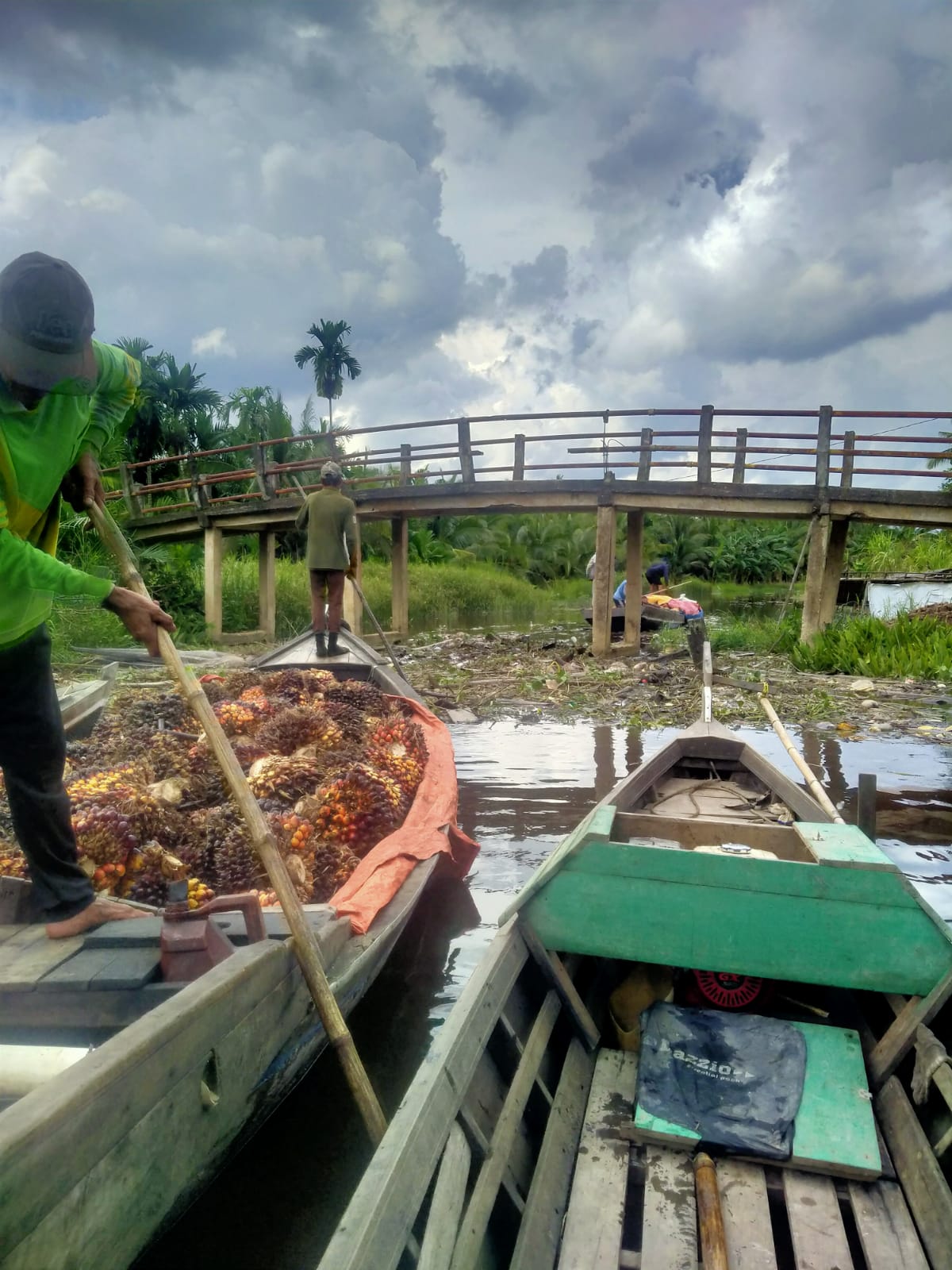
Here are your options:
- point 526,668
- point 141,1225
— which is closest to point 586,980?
point 141,1225

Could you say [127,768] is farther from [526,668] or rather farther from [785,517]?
[785,517]

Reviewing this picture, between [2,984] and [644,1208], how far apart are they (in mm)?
1877

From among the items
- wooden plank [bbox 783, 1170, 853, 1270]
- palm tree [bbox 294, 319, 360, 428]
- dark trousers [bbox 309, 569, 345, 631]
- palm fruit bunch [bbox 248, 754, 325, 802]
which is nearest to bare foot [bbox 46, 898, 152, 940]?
palm fruit bunch [bbox 248, 754, 325, 802]

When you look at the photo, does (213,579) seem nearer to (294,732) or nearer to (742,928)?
(294,732)

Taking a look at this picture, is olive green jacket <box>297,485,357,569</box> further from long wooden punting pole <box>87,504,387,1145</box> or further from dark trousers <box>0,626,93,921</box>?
dark trousers <box>0,626,93,921</box>

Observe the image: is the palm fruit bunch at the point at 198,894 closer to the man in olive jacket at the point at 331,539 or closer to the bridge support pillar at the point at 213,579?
the man in olive jacket at the point at 331,539

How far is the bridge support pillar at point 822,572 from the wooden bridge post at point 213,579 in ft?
36.2

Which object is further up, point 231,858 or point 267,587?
point 267,587

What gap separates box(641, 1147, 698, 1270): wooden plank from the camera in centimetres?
228

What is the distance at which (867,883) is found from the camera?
8.84 ft

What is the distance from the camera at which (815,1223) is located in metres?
2.39

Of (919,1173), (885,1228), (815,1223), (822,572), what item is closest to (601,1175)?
(815,1223)

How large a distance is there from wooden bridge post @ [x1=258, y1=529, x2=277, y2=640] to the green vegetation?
10430mm

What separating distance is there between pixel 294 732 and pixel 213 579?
45.3 ft
